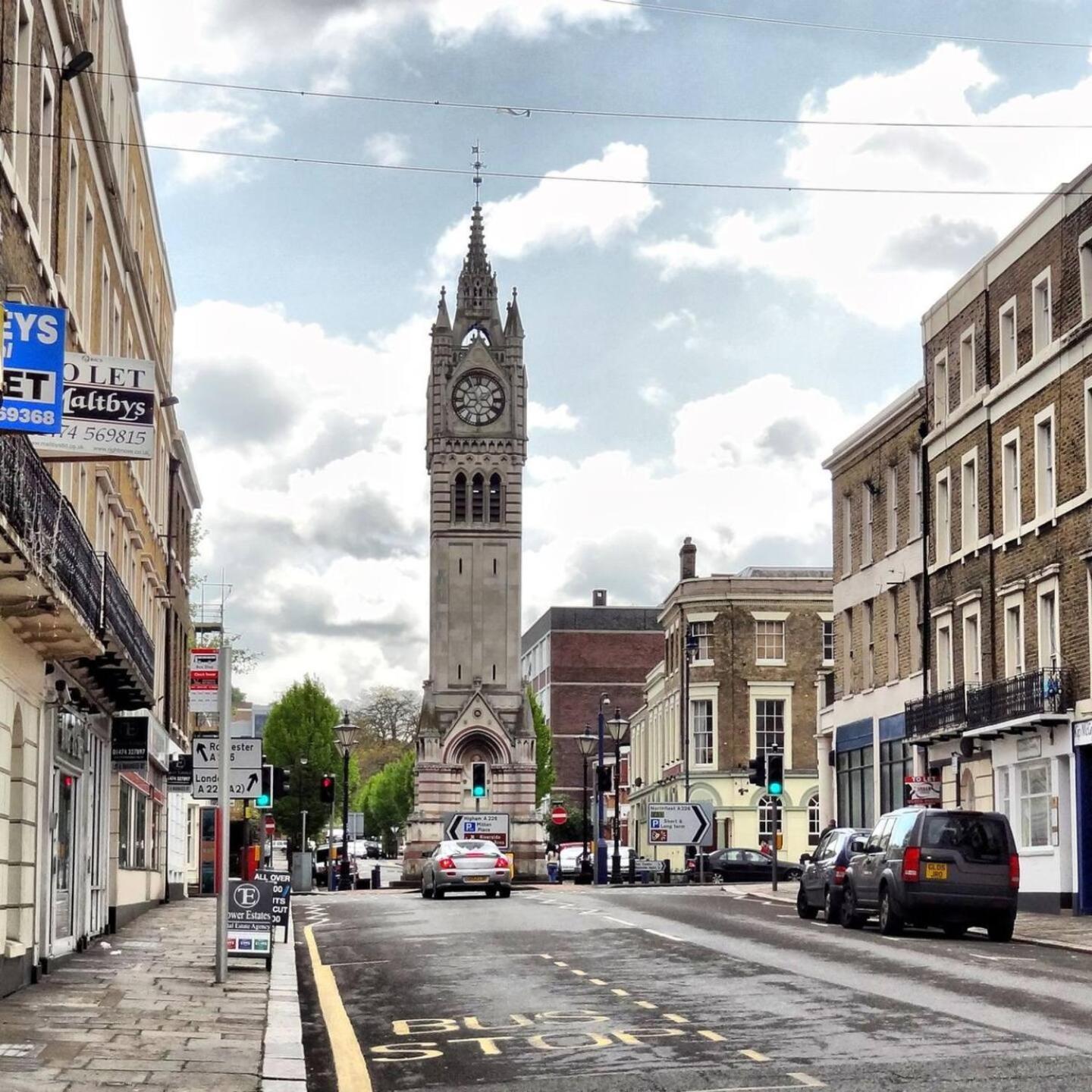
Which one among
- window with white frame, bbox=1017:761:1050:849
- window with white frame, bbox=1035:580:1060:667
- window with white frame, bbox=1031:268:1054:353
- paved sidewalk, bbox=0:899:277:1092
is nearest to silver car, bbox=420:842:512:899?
window with white frame, bbox=1017:761:1050:849

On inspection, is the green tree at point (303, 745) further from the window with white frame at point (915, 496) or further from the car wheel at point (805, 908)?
the car wheel at point (805, 908)

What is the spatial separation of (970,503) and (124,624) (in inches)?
913

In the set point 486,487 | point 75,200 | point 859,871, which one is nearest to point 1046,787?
point 859,871

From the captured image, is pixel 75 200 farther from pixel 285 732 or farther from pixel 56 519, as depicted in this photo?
pixel 285 732

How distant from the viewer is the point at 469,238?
113938 mm

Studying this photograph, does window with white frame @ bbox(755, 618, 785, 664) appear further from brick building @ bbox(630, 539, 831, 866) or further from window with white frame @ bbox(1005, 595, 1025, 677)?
window with white frame @ bbox(1005, 595, 1025, 677)

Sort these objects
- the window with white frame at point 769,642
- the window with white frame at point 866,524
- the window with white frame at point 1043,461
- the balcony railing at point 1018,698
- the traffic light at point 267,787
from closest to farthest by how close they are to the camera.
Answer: the traffic light at point 267,787 < the balcony railing at point 1018,698 < the window with white frame at point 1043,461 < the window with white frame at point 866,524 < the window with white frame at point 769,642

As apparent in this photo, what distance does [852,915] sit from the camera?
2950cm

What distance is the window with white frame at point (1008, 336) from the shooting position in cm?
4088

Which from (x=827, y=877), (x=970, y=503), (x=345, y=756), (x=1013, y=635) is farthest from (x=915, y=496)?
(x=345, y=756)

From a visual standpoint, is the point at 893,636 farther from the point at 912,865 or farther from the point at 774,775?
the point at 912,865

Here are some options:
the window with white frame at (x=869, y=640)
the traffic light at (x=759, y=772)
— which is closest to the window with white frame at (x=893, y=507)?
the window with white frame at (x=869, y=640)

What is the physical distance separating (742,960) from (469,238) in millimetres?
95244

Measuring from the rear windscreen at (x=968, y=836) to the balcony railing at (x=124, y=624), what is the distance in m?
11.0
